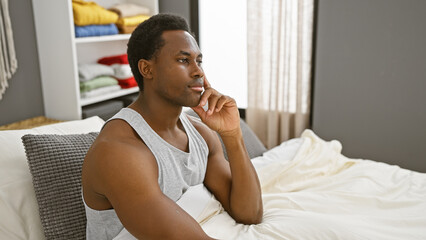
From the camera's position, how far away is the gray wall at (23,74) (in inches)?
89.9

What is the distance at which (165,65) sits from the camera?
115cm

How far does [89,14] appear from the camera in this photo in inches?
95.7

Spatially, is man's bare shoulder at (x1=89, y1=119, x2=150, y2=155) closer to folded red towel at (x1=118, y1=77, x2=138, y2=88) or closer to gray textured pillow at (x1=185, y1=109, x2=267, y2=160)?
gray textured pillow at (x1=185, y1=109, x2=267, y2=160)

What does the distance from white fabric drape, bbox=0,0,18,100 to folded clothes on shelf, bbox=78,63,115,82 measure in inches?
14.6

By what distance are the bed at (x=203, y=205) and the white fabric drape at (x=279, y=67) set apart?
52.5 inches

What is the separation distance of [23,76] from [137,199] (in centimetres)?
170

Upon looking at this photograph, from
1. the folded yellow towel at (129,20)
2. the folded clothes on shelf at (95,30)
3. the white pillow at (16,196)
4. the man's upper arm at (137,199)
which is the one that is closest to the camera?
the man's upper arm at (137,199)

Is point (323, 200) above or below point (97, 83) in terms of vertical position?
below

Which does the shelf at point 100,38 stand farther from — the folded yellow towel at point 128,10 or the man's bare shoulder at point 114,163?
the man's bare shoulder at point 114,163

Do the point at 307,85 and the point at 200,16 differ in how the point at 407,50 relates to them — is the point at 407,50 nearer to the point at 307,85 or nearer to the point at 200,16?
the point at 307,85

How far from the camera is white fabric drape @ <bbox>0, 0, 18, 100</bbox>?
85.0 inches

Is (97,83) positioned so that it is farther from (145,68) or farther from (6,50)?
(145,68)

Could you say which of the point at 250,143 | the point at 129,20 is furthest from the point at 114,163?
the point at 129,20

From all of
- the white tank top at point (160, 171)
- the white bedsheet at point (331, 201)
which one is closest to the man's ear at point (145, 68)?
the white tank top at point (160, 171)
